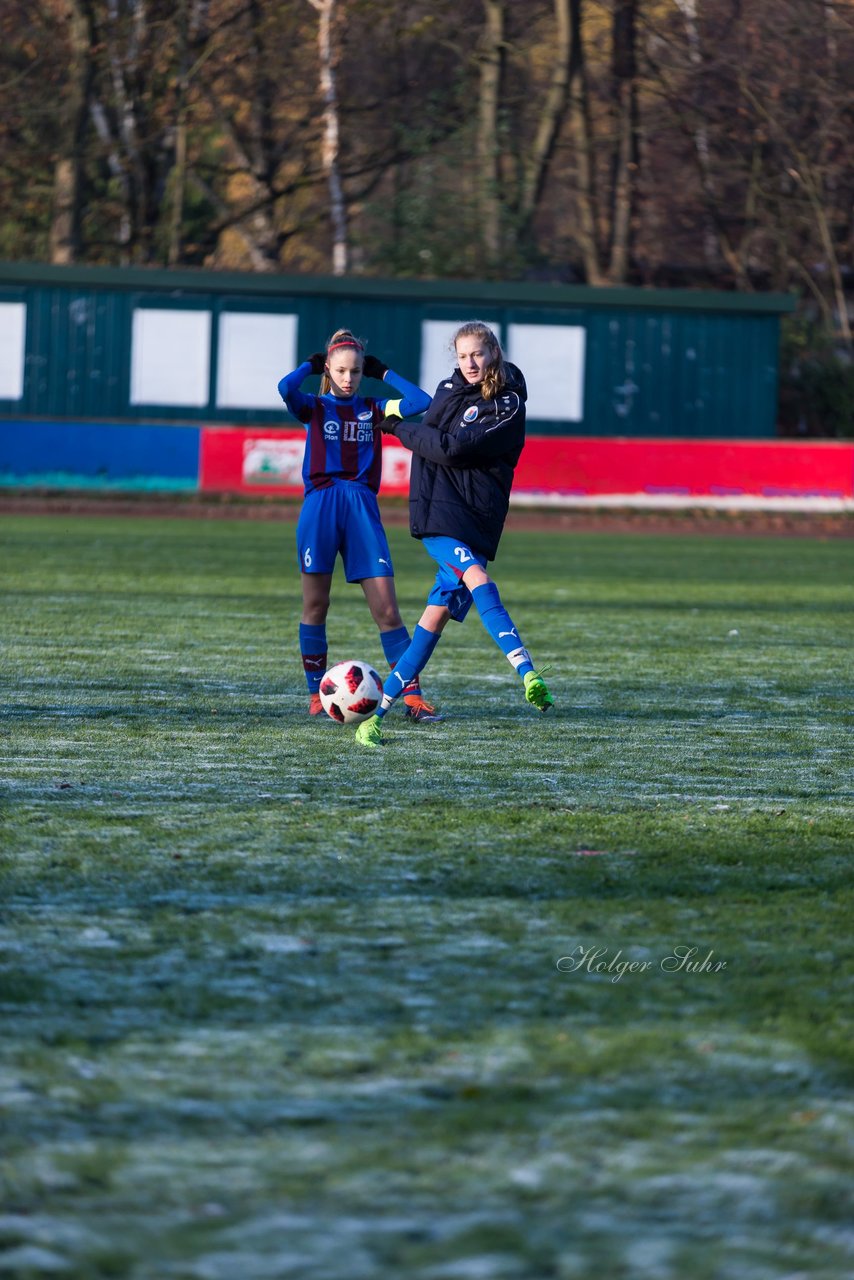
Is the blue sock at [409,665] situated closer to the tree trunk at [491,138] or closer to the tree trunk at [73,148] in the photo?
the tree trunk at [73,148]

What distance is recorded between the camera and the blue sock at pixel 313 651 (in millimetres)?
7852

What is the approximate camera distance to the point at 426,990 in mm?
3537

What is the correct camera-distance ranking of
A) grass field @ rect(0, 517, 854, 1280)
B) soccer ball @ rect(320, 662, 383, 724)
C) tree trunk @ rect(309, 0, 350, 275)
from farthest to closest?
1. tree trunk @ rect(309, 0, 350, 275)
2. soccer ball @ rect(320, 662, 383, 724)
3. grass field @ rect(0, 517, 854, 1280)

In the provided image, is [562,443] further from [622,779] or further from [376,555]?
[622,779]

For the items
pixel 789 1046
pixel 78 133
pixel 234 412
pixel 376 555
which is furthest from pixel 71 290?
pixel 789 1046

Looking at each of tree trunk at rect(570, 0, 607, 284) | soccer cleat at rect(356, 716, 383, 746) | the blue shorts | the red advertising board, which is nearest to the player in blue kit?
the blue shorts

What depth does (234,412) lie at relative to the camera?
2605cm

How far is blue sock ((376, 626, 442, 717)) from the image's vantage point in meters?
6.99

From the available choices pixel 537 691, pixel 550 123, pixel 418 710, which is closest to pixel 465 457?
pixel 537 691

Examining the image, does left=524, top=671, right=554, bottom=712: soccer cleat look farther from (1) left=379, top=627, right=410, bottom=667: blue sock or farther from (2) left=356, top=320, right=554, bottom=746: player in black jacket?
(1) left=379, top=627, right=410, bottom=667: blue sock

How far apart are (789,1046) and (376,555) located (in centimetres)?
463

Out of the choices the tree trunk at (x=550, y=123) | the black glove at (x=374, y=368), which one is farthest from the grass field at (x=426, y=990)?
the tree trunk at (x=550, y=123)

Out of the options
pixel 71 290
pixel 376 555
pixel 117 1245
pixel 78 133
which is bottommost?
pixel 117 1245
